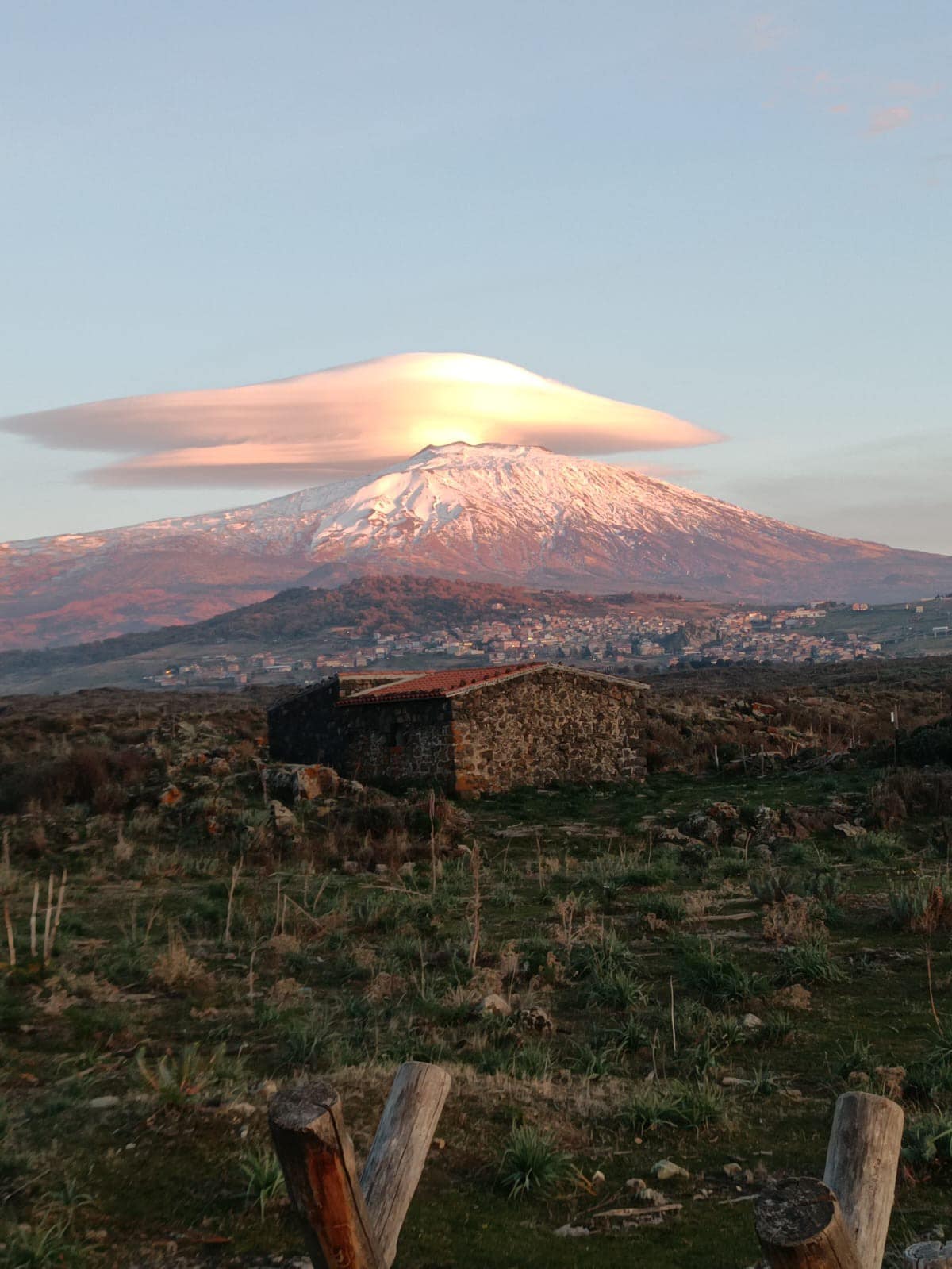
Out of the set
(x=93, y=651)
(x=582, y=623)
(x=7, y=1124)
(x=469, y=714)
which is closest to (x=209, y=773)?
(x=469, y=714)

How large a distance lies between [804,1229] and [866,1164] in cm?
83

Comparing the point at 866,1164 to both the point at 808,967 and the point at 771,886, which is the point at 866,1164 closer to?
the point at 808,967

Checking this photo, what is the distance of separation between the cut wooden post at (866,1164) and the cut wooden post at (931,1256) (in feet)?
0.84

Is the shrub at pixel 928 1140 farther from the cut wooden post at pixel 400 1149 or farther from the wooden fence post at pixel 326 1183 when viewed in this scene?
the wooden fence post at pixel 326 1183

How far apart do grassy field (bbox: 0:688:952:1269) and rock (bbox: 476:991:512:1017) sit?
48 mm

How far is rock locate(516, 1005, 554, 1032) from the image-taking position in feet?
31.0

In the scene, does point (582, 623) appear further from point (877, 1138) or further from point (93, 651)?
point (877, 1138)

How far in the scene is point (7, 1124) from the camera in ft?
23.9

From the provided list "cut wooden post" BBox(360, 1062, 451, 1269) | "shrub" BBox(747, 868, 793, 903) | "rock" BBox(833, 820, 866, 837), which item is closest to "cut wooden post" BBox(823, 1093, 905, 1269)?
"cut wooden post" BBox(360, 1062, 451, 1269)

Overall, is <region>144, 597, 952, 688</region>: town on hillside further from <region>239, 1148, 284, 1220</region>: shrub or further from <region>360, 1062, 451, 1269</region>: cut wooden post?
<region>360, 1062, 451, 1269</region>: cut wooden post

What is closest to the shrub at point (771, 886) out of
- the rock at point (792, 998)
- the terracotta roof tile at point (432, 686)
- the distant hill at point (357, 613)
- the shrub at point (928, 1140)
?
the rock at point (792, 998)

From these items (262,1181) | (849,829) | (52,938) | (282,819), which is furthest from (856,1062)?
(282,819)

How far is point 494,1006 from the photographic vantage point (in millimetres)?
9766

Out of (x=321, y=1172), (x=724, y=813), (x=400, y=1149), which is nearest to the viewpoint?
(x=321, y=1172)
